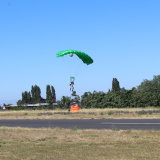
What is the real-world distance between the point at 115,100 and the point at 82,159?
5375cm

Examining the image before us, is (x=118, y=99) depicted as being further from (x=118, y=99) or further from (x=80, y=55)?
(x=80, y=55)

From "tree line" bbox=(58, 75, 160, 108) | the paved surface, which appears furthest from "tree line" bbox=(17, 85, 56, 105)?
the paved surface

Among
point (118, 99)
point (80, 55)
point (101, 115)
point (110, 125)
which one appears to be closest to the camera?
A: point (80, 55)

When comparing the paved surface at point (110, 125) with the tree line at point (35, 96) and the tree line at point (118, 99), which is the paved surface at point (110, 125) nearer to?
the tree line at point (118, 99)

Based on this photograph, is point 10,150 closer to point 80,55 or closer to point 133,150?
point 133,150

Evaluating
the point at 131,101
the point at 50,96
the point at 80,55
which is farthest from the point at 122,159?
the point at 50,96

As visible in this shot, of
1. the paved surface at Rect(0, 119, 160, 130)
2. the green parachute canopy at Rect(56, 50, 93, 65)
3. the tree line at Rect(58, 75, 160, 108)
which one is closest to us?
the paved surface at Rect(0, 119, 160, 130)

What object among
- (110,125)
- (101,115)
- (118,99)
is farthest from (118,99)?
(110,125)

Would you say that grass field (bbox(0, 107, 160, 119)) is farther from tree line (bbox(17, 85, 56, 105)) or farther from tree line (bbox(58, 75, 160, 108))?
tree line (bbox(17, 85, 56, 105))

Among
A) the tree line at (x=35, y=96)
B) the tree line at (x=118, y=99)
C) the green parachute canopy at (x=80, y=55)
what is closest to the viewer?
the green parachute canopy at (x=80, y=55)

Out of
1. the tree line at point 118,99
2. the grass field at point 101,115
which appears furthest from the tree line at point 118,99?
the grass field at point 101,115

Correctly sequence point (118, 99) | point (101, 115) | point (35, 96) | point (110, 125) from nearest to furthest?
point (110, 125) → point (101, 115) → point (118, 99) → point (35, 96)

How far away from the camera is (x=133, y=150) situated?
1128 cm

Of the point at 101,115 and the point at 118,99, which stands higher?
the point at 118,99
